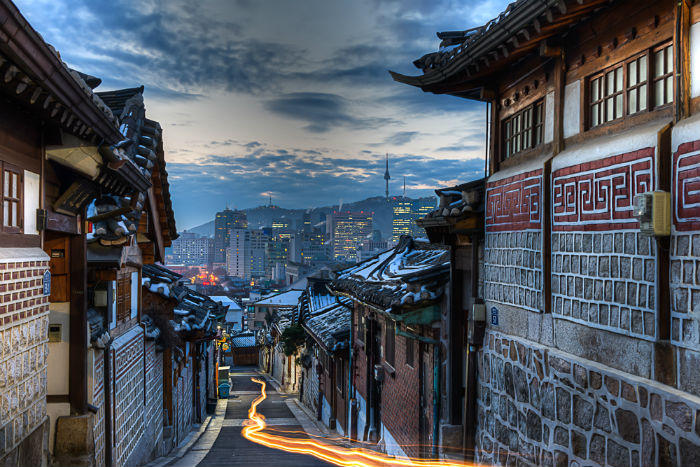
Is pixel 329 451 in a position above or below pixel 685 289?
below

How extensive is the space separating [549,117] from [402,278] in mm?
5606

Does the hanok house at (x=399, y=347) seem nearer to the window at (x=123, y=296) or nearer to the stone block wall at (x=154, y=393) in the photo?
the window at (x=123, y=296)

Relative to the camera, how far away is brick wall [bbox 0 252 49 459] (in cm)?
633

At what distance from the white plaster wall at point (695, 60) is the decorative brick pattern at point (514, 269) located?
320 centimetres

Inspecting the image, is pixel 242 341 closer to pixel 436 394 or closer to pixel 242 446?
pixel 242 446

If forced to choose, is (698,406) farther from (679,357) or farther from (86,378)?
(86,378)

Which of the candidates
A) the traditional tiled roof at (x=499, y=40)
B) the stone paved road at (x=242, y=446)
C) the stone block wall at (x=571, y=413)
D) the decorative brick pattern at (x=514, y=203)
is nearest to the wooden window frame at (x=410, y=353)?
the stone block wall at (x=571, y=413)

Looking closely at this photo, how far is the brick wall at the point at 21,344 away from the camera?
20.8 feet

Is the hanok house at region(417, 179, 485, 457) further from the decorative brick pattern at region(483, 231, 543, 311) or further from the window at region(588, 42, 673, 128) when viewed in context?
the window at region(588, 42, 673, 128)

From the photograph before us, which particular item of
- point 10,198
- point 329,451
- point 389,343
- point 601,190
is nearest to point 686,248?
point 601,190

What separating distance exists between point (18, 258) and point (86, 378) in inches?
157

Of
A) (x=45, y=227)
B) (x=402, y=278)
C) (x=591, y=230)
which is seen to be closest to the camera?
(x=591, y=230)

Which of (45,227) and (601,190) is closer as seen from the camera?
(601,190)

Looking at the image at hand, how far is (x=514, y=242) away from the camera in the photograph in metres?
9.07
